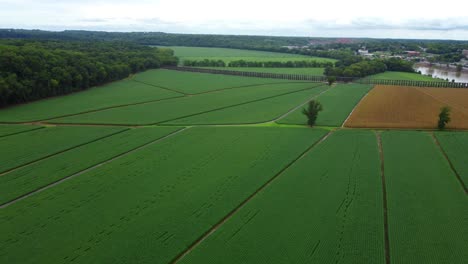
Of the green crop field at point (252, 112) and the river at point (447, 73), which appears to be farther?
the river at point (447, 73)

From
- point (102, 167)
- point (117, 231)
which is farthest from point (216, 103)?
point (117, 231)

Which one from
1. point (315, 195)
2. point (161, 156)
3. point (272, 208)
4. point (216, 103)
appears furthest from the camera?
point (216, 103)

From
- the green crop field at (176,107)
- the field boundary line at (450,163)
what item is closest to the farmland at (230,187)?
the field boundary line at (450,163)

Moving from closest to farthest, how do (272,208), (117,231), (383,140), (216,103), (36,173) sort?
(117,231) < (272,208) < (36,173) < (383,140) < (216,103)

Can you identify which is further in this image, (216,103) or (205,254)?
(216,103)

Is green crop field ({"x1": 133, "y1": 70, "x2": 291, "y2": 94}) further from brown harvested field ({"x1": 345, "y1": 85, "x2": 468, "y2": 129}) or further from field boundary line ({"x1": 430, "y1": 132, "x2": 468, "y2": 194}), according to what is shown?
field boundary line ({"x1": 430, "y1": 132, "x2": 468, "y2": 194})

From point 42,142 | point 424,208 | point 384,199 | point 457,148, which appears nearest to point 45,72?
point 42,142

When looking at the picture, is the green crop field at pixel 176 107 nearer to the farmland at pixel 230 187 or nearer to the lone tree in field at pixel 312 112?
the farmland at pixel 230 187

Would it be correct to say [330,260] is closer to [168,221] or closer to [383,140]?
[168,221]
